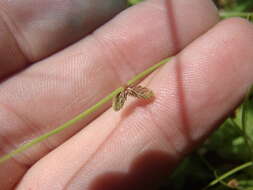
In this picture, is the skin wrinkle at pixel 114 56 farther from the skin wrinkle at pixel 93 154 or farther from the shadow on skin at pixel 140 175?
the shadow on skin at pixel 140 175

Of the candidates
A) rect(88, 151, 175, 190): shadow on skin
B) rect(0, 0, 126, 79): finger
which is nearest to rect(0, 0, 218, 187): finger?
rect(0, 0, 126, 79): finger

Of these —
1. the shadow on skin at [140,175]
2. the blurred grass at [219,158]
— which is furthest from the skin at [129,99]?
the blurred grass at [219,158]

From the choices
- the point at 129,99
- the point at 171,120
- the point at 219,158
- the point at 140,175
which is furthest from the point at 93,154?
the point at 219,158

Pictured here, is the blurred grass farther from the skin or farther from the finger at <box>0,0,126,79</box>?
the finger at <box>0,0,126,79</box>

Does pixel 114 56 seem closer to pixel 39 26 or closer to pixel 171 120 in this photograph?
pixel 39 26

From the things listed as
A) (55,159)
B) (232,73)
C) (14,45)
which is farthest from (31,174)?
(232,73)
